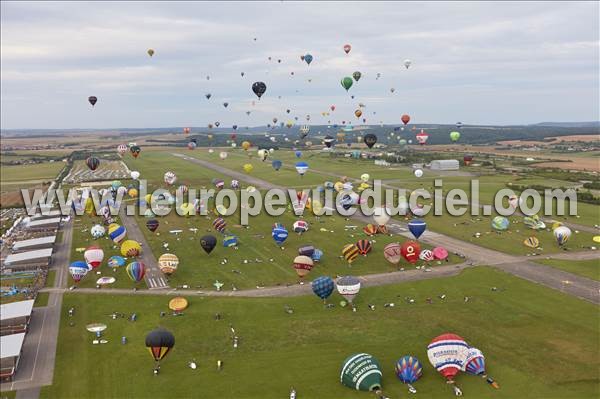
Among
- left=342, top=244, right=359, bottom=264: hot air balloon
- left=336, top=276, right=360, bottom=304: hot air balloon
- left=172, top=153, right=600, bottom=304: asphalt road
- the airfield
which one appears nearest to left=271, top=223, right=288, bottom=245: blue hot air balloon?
the airfield

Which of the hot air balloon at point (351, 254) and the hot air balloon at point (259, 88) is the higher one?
the hot air balloon at point (259, 88)

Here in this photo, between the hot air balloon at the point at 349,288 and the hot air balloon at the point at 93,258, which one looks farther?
the hot air balloon at the point at 93,258

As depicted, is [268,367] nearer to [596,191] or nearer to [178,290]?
[178,290]

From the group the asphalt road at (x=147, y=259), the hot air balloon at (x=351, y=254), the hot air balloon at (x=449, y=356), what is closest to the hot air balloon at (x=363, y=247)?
the hot air balloon at (x=351, y=254)

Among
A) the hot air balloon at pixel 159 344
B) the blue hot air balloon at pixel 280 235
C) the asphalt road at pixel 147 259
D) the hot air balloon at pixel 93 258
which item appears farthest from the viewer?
the blue hot air balloon at pixel 280 235

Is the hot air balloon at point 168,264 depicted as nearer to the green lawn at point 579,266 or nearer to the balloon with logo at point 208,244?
the balloon with logo at point 208,244

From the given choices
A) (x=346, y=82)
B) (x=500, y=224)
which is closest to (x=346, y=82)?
(x=346, y=82)

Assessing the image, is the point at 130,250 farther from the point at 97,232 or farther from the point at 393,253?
the point at 393,253

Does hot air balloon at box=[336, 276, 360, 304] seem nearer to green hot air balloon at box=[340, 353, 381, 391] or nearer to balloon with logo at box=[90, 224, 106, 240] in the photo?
green hot air balloon at box=[340, 353, 381, 391]
